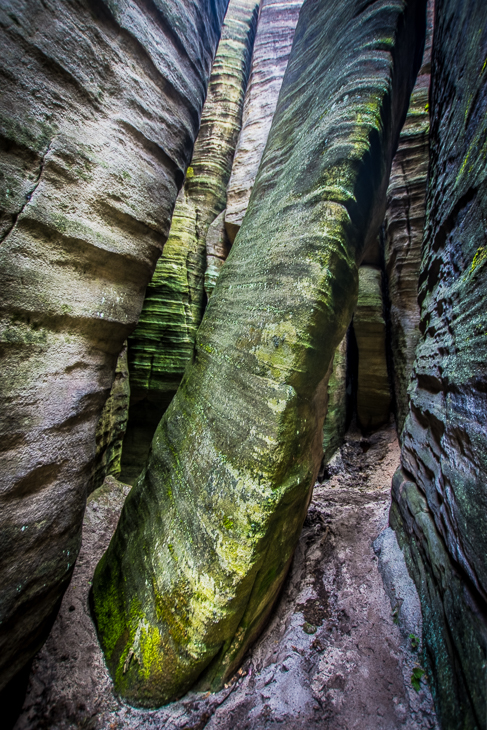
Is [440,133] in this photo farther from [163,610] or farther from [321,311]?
[163,610]

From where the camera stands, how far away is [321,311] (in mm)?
1672

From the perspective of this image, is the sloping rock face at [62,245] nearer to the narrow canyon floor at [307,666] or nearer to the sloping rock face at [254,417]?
the narrow canyon floor at [307,666]

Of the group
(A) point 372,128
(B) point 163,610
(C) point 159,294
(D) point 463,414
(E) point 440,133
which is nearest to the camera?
(D) point 463,414

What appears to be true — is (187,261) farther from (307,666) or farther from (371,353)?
(307,666)

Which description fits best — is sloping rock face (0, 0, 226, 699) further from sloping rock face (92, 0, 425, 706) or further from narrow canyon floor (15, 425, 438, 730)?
sloping rock face (92, 0, 425, 706)

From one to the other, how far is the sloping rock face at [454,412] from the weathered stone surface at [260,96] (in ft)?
15.3

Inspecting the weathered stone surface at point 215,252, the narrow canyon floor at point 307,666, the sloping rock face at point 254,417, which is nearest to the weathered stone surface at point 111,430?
the narrow canyon floor at point 307,666

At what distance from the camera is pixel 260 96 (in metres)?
7.26

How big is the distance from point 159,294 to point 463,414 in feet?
20.7

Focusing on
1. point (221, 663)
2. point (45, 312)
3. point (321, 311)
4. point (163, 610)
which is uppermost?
point (321, 311)

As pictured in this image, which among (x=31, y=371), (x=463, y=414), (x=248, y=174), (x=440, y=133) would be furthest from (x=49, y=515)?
(x=248, y=174)

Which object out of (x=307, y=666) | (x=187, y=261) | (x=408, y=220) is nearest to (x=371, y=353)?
(x=408, y=220)

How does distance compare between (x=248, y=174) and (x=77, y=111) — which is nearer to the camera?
(x=77, y=111)

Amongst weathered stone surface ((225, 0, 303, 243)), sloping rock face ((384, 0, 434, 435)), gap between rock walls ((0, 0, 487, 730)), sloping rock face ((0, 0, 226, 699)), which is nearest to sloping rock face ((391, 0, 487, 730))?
gap between rock walls ((0, 0, 487, 730))
